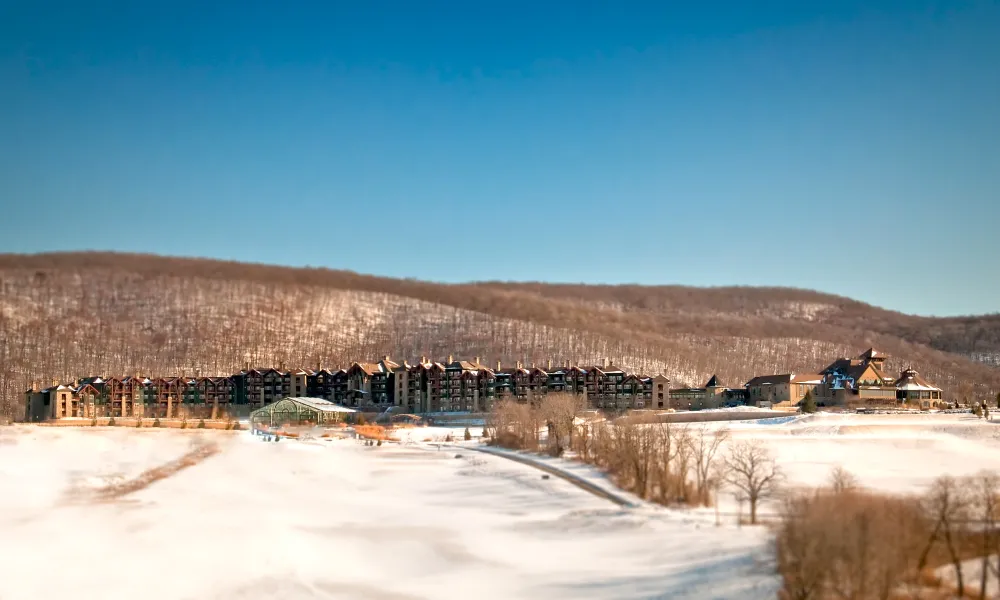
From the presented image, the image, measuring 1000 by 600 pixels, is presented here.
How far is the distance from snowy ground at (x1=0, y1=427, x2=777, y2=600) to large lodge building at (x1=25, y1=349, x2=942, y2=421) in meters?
58.4

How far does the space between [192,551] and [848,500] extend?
21.0m

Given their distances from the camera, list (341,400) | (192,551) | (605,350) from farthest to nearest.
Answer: (605,350) < (341,400) < (192,551)

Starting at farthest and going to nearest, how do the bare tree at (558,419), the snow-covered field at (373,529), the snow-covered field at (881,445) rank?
the bare tree at (558,419) < the snow-covered field at (881,445) < the snow-covered field at (373,529)

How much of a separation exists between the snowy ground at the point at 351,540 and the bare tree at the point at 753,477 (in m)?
2.60

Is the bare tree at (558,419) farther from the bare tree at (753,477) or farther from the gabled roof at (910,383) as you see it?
the gabled roof at (910,383)

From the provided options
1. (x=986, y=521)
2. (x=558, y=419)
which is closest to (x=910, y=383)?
(x=558, y=419)

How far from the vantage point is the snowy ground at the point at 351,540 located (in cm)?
2820

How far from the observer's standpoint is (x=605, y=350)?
621 ft

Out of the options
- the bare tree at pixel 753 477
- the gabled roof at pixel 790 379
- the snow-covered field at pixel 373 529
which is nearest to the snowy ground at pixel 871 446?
the snow-covered field at pixel 373 529

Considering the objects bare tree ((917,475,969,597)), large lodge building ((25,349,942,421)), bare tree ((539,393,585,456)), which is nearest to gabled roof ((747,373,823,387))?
large lodge building ((25,349,942,421))

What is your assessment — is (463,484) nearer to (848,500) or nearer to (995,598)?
(848,500)

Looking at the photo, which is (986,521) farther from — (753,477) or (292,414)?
(292,414)

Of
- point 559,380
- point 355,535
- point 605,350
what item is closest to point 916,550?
point 355,535

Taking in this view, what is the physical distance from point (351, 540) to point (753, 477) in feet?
59.2
